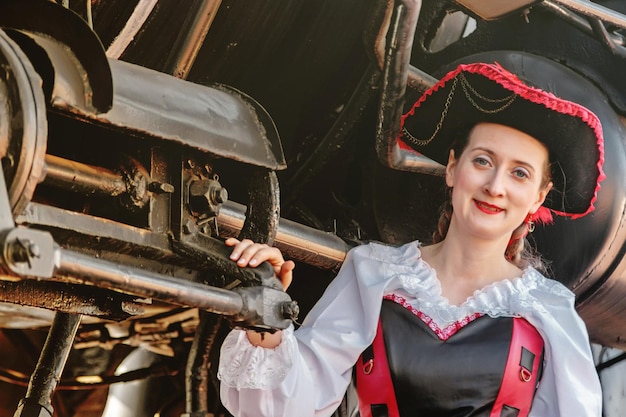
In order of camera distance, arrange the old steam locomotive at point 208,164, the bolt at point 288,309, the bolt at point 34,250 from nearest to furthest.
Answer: the bolt at point 34,250
the old steam locomotive at point 208,164
the bolt at point 288,309

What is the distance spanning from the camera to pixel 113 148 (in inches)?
65.4

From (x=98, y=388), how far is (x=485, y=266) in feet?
5.97

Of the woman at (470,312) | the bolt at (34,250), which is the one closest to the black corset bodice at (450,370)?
the woman at (470,312)

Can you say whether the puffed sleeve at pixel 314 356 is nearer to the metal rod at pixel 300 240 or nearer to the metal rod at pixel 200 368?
the metal rod at pixel 300 240

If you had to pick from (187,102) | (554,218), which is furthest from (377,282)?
(554,218)

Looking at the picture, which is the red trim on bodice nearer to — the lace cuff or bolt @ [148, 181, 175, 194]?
the lace cuff

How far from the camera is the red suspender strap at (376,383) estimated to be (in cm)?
200

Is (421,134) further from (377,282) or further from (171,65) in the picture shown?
(171,65)

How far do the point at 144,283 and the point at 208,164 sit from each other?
1.15 feet

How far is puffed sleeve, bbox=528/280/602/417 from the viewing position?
6.42ft

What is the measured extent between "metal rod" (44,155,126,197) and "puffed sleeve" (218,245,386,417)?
39 cm

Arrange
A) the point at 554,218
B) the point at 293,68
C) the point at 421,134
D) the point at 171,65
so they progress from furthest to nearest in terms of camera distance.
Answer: the point at 554,218 → the point at 293,68 → the point at 421,134 → the point at 171,65

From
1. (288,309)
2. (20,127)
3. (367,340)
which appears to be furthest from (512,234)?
(20,127)

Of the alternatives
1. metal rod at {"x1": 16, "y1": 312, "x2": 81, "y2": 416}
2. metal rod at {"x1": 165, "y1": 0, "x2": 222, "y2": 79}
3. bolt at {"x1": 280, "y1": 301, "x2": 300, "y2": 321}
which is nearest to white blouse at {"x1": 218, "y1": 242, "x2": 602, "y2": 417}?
bolt at {"x1": 280, "y1": 301, "x2": 300, "y2": 321}
